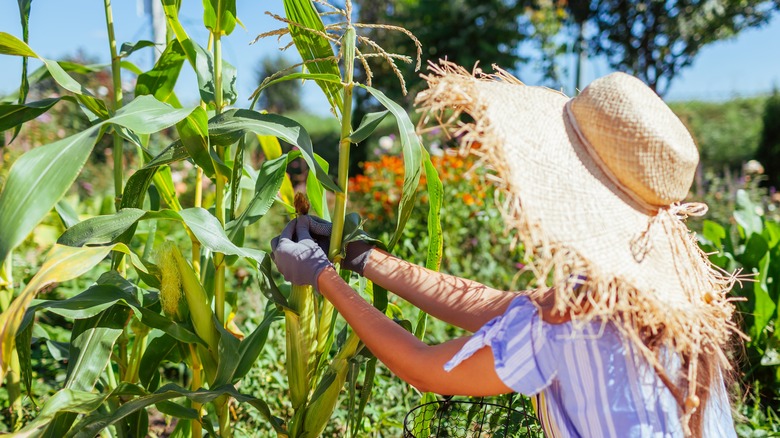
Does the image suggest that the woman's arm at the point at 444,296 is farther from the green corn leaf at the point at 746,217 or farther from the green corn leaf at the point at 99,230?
the green corn leaf at the point at 746,217

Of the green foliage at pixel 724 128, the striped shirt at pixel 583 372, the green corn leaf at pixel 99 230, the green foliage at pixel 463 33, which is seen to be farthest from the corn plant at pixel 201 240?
the green foliage at pixel 724 128

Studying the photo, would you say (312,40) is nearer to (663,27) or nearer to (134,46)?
(134,46)

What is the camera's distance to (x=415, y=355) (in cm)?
100

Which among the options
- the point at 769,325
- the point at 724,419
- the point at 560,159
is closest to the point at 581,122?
the point at 560,159

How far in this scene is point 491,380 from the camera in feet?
3.14

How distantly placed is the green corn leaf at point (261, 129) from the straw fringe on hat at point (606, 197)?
0.29 m

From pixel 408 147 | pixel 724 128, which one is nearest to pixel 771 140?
pixel 724 128

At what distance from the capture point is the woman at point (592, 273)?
0.88m

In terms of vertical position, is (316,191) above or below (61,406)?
above

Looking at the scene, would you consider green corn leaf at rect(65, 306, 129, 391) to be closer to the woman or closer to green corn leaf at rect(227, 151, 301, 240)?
green corn leaf at rect(227, 151, 301, 240)

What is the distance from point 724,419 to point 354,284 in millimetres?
839

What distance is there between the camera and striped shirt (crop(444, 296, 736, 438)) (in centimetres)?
92

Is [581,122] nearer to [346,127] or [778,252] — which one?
[346,127]

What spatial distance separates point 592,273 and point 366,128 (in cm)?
55
